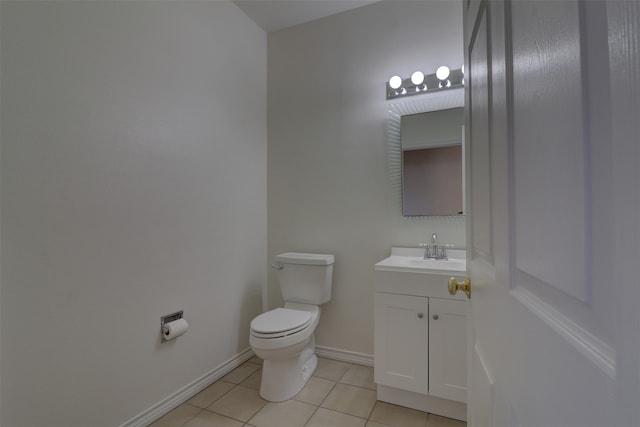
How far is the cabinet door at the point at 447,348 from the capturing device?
1580 mm

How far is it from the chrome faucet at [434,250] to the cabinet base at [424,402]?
0.81 meters

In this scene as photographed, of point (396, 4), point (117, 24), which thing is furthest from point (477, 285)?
point (396, 4)

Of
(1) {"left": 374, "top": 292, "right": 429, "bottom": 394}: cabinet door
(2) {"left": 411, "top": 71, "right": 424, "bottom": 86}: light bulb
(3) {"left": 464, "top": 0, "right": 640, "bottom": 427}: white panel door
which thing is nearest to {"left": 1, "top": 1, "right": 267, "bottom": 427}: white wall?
(1) {"left": 374, "top": 292, "right": 429, "bottom": 394}: cabinet door

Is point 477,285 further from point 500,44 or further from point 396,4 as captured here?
point 396,4

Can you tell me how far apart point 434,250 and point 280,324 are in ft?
3.62

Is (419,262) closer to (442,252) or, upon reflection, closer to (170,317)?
(442,252)

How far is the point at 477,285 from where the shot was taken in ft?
2.40

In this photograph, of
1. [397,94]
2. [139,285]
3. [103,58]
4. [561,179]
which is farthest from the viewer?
[397,94]

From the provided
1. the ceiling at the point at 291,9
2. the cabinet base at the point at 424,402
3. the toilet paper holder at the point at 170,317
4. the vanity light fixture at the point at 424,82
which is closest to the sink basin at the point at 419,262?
the cabinet base at the point at 424,402

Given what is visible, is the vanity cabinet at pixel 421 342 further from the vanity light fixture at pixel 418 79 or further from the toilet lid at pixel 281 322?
the vanity light fixture at pixel 418 79

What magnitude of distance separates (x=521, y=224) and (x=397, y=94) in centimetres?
196

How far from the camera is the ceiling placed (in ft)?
7.41

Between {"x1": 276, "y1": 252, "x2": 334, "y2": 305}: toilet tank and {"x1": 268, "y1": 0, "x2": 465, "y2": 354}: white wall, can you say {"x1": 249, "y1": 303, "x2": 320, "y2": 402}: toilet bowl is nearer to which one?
{"x1": 276, "y1": 252, "x2": 334, "y2": 305}: toilet tank

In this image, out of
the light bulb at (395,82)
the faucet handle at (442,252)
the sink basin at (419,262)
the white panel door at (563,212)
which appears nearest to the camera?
the white panel door at (563,212)
